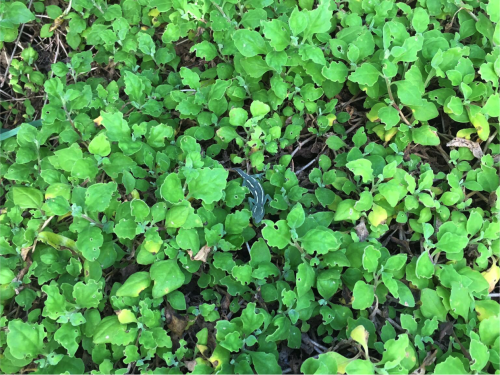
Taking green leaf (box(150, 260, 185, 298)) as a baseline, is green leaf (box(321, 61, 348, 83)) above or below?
above

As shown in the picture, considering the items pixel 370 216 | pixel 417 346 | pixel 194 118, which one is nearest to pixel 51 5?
pixel 194 118

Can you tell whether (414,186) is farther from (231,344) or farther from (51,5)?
(51,5)

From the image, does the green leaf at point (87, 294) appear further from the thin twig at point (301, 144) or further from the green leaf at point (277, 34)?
the green leaf at point (277, 34)

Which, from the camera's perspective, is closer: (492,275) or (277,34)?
(492,275)

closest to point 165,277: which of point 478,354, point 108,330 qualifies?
point 108,330

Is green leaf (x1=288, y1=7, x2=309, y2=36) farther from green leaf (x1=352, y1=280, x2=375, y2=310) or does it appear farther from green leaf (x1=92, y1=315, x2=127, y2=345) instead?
green leaf (x1=92, y1=315, x2=127, y2=345)

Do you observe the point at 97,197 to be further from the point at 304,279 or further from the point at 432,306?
the point at 432,306

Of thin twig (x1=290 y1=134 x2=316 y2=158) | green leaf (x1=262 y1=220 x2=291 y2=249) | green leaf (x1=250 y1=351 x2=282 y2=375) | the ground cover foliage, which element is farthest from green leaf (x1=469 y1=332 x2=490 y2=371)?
thin twig (x1=290 y1=134 x2=316 y2=158)
